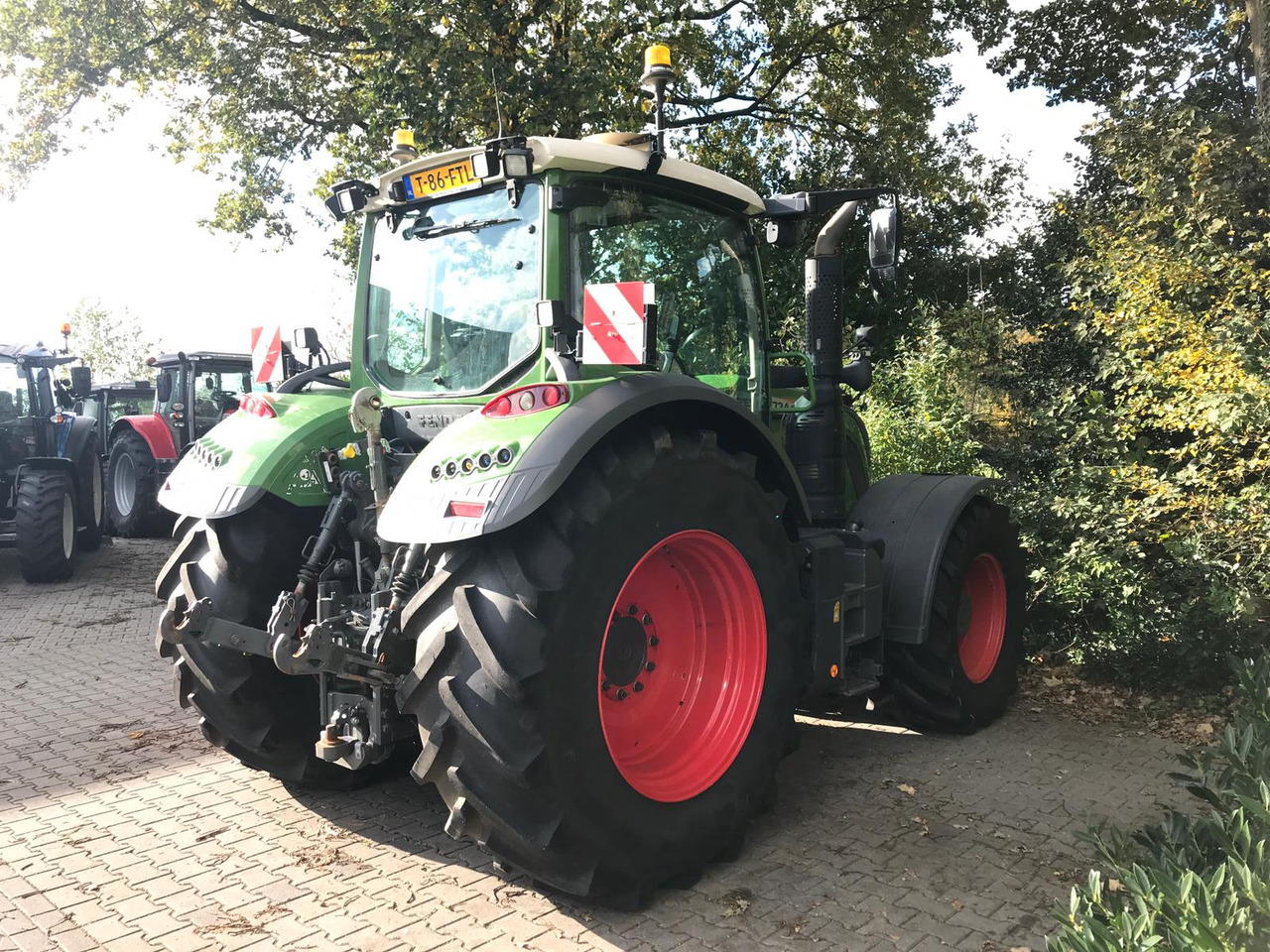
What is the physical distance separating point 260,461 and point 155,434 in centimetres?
→ 998

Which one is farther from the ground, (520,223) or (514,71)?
(514,71)

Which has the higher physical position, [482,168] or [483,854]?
[482,168]

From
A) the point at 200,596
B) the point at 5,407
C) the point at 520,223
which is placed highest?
the point at 520,223

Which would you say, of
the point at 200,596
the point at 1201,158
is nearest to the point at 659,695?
the point at 200,596

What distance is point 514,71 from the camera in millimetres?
8891

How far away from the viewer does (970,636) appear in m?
5.04

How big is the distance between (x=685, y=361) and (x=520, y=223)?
0.90m

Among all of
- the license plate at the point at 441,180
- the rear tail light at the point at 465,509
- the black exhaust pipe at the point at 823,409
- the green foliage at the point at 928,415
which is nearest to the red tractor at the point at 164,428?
the green foliage at the point at 928,415

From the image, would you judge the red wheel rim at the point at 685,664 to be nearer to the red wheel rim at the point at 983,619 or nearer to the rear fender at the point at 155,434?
the red wheel rim at the point at 983,619

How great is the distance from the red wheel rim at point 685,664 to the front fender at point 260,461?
4.46 feet

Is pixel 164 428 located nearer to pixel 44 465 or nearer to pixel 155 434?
pixel 155 434

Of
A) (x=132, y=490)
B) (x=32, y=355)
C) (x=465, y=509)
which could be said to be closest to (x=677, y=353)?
(x=465, y=509)

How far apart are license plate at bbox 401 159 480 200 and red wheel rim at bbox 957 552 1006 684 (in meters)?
3.19

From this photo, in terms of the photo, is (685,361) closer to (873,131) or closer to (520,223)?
(520,223)
